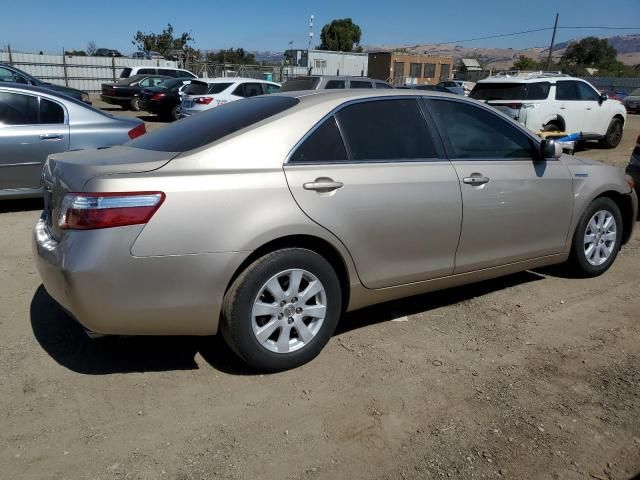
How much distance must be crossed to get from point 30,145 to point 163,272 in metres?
4.49

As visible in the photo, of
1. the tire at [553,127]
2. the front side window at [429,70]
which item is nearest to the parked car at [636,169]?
the tire at [553,127]

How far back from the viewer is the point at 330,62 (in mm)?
43969

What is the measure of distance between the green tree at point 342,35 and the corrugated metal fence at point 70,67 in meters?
53.3

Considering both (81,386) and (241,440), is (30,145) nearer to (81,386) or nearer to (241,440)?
(81,386)

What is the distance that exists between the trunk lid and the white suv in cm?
969

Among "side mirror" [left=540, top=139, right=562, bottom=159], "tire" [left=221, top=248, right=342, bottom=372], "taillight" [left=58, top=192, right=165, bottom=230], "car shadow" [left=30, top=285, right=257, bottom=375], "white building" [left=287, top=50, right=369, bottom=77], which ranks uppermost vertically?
"white building" [left=287, top=50, right=369, bottom=77]

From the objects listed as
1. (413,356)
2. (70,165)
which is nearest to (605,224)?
(413,356)

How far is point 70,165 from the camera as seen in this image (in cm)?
314

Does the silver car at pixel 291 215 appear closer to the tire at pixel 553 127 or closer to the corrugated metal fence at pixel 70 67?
the tire at pixel 553 127

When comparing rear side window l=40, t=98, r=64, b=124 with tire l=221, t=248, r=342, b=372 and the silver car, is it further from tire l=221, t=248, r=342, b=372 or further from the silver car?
tire l=221, t=248, r=342, b=372

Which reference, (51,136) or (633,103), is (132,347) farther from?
(633,103)

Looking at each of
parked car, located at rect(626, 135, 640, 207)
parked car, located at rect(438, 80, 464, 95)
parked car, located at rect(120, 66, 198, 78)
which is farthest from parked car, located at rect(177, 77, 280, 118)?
parked car, located at rect(438, 80, 464, 95)

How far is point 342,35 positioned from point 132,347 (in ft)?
268

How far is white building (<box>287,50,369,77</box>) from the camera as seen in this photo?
140 ft
